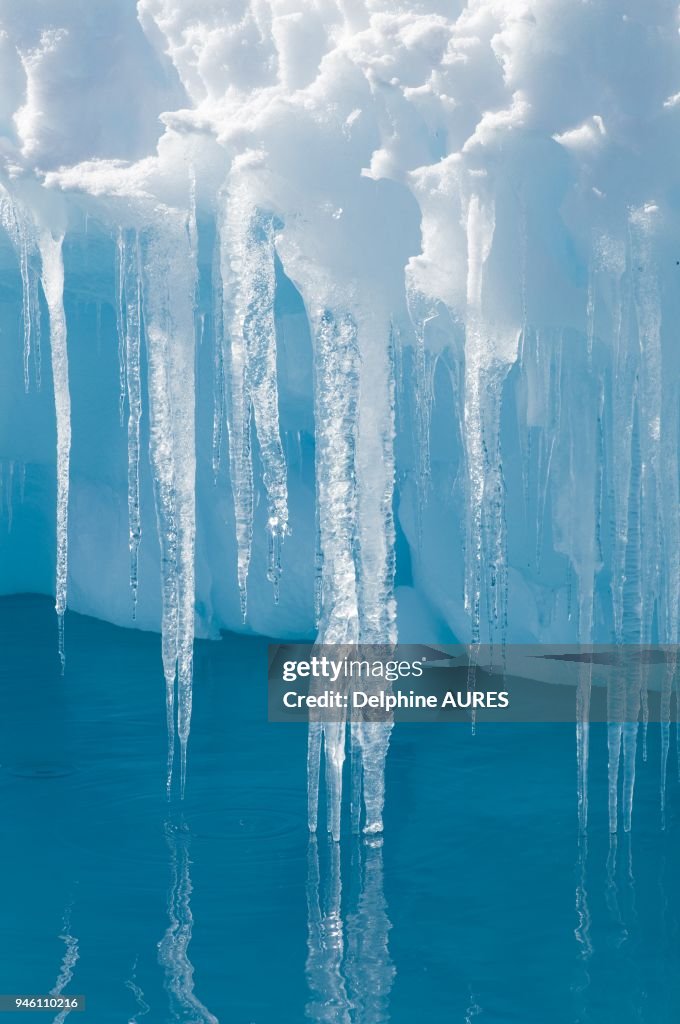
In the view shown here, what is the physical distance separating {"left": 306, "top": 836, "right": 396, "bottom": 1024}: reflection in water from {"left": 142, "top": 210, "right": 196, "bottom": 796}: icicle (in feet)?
4.16

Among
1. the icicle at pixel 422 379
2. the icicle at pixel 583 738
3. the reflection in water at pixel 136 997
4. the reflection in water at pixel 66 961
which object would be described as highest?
the icicle at pixel 422 379

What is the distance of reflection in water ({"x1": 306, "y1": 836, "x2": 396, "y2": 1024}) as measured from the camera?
4.84 m

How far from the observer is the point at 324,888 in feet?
19.7

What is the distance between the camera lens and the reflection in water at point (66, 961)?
475 centimetres

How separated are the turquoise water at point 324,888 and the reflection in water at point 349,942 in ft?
0.04

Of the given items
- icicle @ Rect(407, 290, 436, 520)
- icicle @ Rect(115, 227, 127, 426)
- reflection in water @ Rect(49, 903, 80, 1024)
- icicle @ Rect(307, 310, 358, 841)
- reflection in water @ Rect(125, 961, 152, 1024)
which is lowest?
reflection in water @ Rect(125, 961, 152, 1024)

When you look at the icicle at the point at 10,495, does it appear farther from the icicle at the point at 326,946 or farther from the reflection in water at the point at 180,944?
the icicle at the point at 326,946

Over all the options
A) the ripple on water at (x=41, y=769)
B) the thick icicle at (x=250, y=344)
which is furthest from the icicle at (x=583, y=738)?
the ripple on water at (x=41, y=769)

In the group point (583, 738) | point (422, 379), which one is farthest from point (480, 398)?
point (583, 738)

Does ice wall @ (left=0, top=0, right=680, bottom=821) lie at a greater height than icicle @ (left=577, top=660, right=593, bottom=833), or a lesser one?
greater

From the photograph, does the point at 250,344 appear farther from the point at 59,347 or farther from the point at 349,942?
Answer: the point at 349,942

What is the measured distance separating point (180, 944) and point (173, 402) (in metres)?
3.11

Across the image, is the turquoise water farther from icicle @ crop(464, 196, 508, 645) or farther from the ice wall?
icicle @ crop(464, 196, 508, 645)

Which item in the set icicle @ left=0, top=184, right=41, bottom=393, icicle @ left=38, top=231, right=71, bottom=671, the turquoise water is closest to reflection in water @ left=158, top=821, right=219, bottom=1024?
the turquoise water
